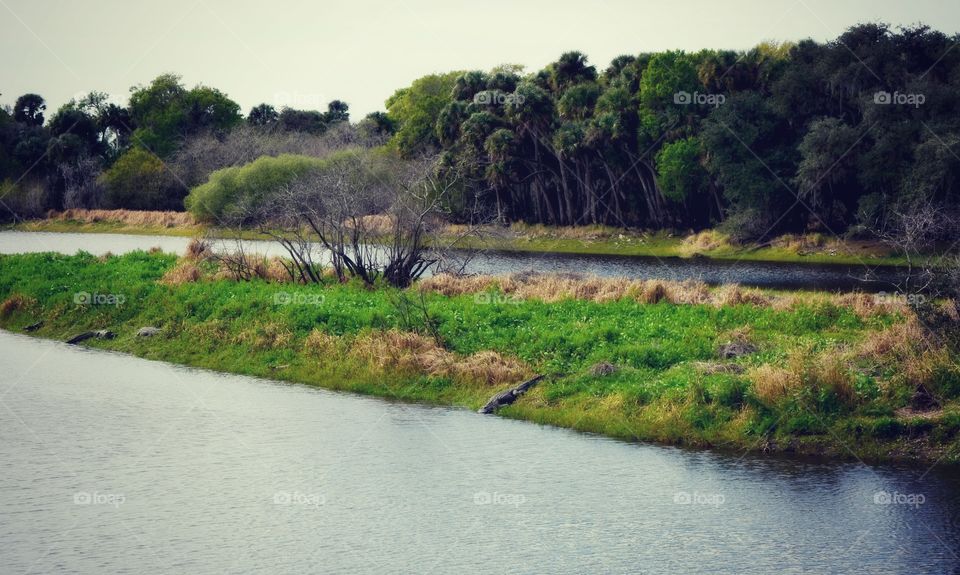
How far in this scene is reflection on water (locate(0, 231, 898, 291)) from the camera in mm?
59000

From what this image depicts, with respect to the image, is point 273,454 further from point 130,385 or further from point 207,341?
point 207,341

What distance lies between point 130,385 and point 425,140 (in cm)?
6796

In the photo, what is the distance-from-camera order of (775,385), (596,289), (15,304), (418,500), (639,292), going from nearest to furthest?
(418,500), (775,385), (639,292), (596,289), (15,304)

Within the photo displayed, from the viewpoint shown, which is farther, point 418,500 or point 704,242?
point 704,242

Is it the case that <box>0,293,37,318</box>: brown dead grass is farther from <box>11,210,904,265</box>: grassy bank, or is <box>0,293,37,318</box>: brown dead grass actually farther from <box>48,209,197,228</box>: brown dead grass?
<box>48,209,197,228</box>: brown dead grass

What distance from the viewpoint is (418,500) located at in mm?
22594

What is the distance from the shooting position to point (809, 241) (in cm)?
7538

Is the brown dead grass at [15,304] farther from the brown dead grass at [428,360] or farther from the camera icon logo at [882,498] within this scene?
the camera icon logo at [882,498]

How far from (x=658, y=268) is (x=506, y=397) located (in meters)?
39.2

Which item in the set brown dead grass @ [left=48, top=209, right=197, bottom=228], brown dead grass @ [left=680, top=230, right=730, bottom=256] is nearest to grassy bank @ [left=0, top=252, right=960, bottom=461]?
brown dead grass @ [left=680, top=230, right=730, bottom=256]

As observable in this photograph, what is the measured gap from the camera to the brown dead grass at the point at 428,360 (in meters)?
31.6

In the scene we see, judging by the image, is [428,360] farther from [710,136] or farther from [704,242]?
[704,242]

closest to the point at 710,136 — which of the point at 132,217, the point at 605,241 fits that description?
the point at 605,241

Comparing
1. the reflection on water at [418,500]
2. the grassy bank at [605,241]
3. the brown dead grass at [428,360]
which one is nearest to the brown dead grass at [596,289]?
the grassy bank at [605,241]
